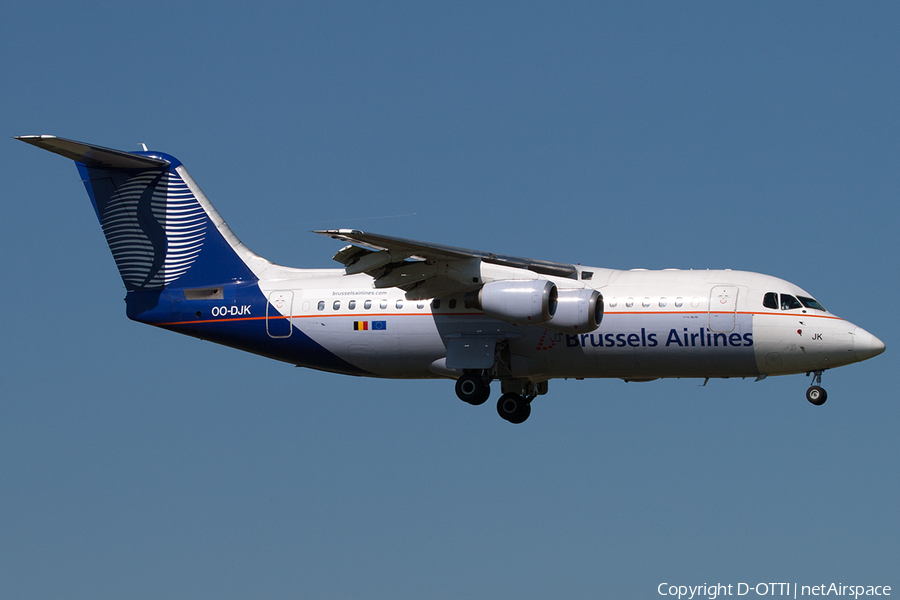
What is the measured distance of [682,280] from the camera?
2138 cm

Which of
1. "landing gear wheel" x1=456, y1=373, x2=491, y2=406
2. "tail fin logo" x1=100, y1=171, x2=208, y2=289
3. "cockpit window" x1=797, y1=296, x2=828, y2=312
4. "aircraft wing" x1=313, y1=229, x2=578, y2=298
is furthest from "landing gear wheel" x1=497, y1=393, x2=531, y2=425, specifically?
"tail fin logo" x1=100, y1=171, x2=208, y2=289

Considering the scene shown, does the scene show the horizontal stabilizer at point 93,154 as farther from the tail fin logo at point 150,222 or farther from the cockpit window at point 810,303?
the cockpit window at point 810,303

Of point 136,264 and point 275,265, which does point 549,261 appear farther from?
point 136,264

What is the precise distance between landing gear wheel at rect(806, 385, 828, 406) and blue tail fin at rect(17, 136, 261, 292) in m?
10.1

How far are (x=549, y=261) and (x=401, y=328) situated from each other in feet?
8.99

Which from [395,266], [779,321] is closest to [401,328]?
[395,266]

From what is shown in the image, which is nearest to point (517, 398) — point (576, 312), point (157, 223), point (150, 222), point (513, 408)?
point (513, 408)

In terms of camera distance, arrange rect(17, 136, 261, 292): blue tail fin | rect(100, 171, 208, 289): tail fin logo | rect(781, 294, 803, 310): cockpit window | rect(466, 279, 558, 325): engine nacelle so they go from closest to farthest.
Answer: rect(466, 279, 558, 325): engine nacelle
rect(781, 294, 803, 310): cockpit window
rect(17, 136, 261, 292): blue tail fin
rect(100, 171, 208, 289): tail fin logo

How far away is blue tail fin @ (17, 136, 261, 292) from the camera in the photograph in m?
23.9

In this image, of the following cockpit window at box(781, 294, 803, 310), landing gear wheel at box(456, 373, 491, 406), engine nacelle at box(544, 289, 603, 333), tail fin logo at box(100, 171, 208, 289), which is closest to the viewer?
engine nacelle at box(544, 289, 603, 333)

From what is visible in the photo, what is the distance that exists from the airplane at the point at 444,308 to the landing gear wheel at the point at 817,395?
0.05 ft

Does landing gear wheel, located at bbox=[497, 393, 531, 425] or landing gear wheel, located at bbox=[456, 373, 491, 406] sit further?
landing gear wheel, located at bbox=[497, 393, 531, 425]

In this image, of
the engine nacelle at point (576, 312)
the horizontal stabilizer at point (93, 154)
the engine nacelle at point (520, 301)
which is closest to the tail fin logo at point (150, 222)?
the horizontal stabilizer at point (93, 154)

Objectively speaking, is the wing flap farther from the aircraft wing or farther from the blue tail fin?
the blue tail fin
